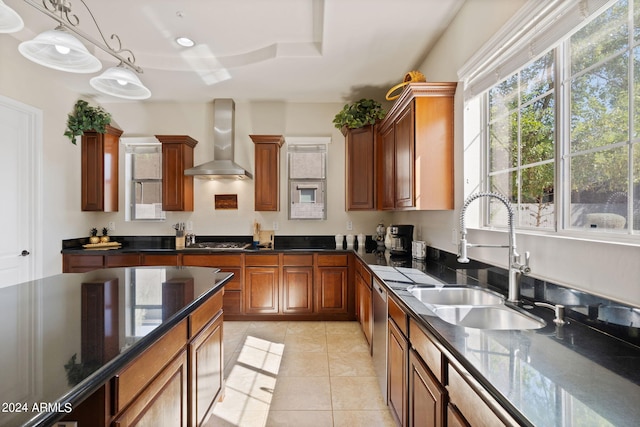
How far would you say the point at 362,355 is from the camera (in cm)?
289

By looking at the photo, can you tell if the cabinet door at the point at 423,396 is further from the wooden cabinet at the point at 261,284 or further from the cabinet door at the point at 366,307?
the wooden cabinet at the point at 261,284

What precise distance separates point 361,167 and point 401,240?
1.04 metres

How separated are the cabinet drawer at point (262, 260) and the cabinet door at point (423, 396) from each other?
2502 millimetres

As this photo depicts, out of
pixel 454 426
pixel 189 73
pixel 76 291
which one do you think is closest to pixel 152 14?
pixel 189 73

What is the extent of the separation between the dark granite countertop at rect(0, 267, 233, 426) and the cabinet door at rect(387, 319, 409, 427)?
107cm

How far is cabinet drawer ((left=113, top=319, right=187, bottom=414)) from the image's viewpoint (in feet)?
3.12

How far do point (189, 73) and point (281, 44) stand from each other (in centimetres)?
119

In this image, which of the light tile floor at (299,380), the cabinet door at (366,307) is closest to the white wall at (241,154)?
the cabinet door at (366,307)

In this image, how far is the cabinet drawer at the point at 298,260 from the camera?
3.80 m

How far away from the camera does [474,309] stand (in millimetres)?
1562

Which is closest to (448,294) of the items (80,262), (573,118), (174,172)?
(573,118)

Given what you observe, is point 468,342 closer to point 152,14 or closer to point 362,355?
point 362,355

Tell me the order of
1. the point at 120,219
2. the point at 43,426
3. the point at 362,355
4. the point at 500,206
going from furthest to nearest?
the point at 120,219 → the point at 362,355 → the point at 500,206 → the point at 43,426

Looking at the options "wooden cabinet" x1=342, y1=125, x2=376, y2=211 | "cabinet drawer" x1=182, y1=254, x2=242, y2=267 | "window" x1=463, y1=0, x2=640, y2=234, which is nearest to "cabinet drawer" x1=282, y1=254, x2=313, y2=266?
"cabinet drawer" x1=182, y1=254, x2=242, y2=267
